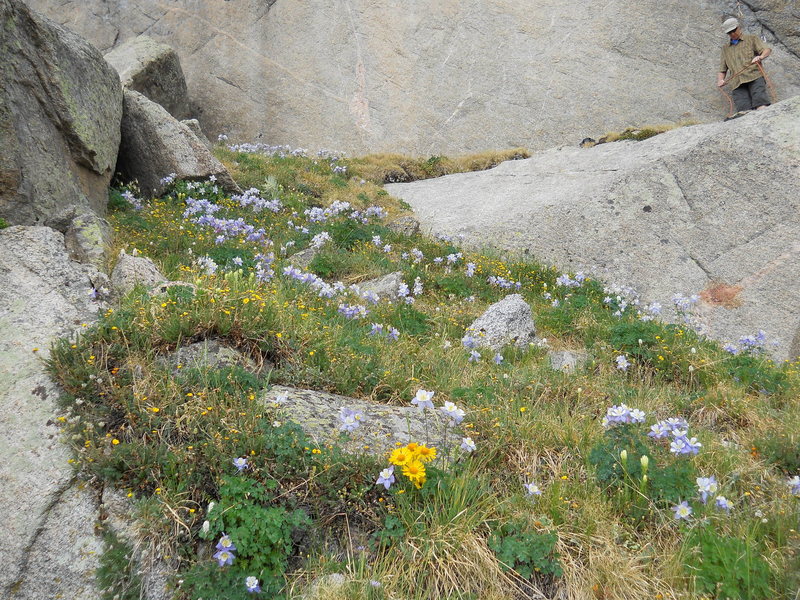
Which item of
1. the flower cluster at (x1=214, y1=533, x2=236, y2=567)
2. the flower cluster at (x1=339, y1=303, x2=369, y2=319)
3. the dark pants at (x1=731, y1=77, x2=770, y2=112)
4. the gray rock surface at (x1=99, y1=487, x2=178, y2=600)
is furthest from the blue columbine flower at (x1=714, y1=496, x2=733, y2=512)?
the dark pants at (x1=731, y1=77, x2=770, y2=112)

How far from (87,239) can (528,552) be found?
551 centimetres

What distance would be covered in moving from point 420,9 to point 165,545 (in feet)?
56.7

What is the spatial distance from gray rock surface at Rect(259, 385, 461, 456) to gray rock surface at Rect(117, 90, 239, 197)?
6.58 metres

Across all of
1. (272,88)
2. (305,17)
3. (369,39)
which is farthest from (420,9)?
(272,88)

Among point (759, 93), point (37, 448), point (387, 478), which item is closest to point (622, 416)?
point (387, 478)

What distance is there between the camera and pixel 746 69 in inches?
501

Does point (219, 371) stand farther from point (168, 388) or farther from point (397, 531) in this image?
point (397, 531)

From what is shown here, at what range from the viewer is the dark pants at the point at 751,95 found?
12734 mm

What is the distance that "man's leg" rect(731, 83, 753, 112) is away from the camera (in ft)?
42.3

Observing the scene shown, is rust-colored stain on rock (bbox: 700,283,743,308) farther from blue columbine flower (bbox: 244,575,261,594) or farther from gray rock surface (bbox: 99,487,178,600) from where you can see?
gray rock surface (bbox: 99,487,178,600)

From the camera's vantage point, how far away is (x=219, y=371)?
164 inches

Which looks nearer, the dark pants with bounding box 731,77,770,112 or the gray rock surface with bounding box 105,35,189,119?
the dark pants with bounding box 731,77,770,112

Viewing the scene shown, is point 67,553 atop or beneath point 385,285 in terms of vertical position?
atop

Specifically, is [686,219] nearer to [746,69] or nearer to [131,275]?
[746,69]
